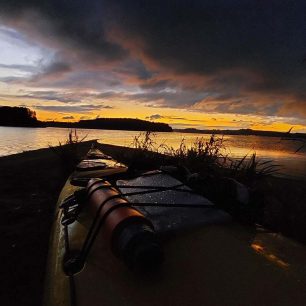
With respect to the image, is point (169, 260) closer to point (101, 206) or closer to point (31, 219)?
point (101, 206)

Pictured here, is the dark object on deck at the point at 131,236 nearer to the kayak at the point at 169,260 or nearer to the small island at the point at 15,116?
the kayak at the point at 169,260

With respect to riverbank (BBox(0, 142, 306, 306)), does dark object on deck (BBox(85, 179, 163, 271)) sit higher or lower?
higher

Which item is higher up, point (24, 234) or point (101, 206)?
point (101, 206)

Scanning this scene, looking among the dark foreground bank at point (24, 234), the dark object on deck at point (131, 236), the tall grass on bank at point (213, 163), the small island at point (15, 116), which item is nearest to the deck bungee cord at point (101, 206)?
the dark object on deck at point (131, 236)

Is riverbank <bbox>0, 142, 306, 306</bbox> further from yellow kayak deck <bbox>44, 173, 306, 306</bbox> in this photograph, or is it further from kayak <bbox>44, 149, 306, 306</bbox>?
yellow kayak deck <bbox>44, 173, 306, 306</bbox>

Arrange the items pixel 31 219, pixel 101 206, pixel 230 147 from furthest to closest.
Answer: pixel 230 147, pixel 31 219, pixel 101 206

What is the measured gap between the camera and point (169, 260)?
1.98 meters

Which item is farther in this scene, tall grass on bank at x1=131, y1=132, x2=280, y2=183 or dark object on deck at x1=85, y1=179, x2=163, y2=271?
tall grass on bank at x1=131, y1=132, x2=280, y2=183

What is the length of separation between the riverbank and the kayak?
40.6 inches

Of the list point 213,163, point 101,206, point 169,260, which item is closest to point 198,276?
point 169,260

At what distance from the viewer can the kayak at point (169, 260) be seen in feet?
5.43

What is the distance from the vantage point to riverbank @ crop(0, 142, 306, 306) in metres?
3.24

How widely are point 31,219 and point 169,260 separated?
13.0 ft

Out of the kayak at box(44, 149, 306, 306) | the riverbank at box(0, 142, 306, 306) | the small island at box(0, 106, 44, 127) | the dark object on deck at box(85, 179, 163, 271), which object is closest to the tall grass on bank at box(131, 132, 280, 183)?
the riverbank at box(0, 142, 306, 306)
